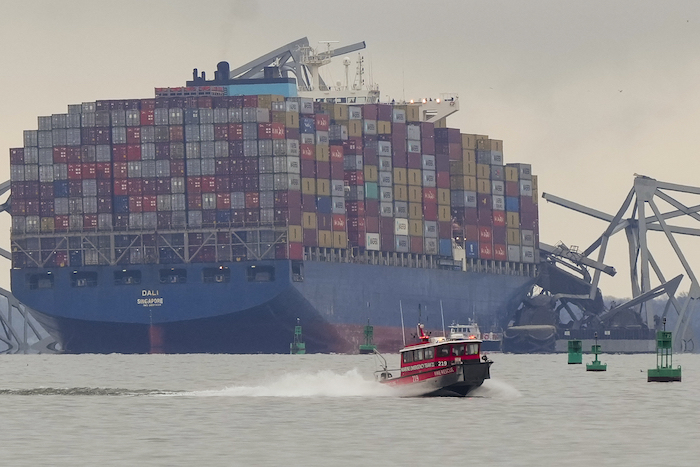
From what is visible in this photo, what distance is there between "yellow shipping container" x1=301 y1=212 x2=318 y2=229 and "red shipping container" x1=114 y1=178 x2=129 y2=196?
58.4 feet

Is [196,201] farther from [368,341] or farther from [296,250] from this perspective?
[368,341]

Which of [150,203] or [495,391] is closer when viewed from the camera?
[495,391]

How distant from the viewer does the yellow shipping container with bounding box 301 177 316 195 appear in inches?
7746

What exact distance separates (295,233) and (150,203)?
48.0ft

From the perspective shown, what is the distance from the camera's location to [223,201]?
192m

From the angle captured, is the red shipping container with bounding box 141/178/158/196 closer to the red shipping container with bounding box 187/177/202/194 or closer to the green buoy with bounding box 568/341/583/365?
the red shipping container with bounding box 187/177/202/194

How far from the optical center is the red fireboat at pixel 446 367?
86.8 m

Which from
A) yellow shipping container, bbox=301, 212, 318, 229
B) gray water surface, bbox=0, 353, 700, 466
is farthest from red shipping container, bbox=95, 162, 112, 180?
gray water surface, bbox=0, 353, 700, 466

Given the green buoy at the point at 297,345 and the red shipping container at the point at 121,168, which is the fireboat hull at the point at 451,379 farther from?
the red shipping container at the point at 121,168

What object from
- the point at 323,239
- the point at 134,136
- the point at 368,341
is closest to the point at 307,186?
the point at 323,239

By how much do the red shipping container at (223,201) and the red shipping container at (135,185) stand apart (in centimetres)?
794

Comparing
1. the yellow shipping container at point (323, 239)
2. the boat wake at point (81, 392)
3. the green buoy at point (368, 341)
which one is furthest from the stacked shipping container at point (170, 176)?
the boat wake at point (81, 392)

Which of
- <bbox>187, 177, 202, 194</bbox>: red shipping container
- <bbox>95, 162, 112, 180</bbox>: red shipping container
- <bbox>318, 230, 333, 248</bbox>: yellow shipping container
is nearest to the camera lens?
<bbox>187, 177, 202, 194</bbox>: red shipping container

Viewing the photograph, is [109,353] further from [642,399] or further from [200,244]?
[642,399]
